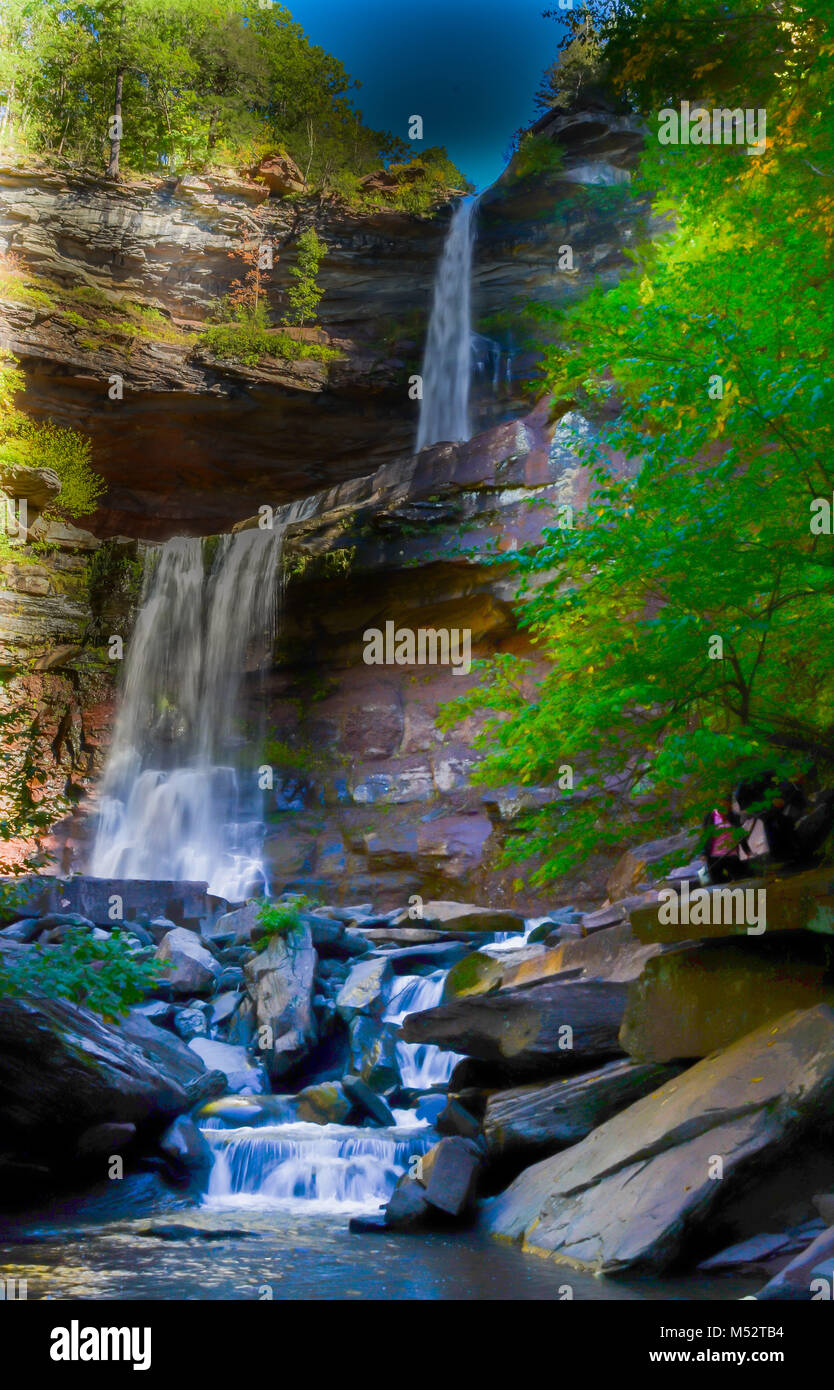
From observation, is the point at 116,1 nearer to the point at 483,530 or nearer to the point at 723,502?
the point at 483,530

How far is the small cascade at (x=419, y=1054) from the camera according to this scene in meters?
11.7

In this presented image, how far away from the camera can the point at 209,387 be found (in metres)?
31.1

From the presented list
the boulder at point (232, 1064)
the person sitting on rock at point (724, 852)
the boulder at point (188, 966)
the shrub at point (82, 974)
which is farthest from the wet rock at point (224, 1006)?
the person sitting on rock at point (724, 852)

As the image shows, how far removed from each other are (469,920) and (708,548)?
1112 cm

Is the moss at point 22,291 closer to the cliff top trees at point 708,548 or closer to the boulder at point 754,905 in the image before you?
the cliff top trees at point 708,548

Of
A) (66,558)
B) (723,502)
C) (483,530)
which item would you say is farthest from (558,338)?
(723,502)

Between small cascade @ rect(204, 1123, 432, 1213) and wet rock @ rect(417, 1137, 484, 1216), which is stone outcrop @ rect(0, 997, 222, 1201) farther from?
wet rock @ rect(417, 1137, 484, 1216)

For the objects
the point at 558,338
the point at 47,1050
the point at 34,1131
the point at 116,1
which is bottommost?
the point at 34,1131

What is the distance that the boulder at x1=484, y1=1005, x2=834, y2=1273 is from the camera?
6539 millimetres

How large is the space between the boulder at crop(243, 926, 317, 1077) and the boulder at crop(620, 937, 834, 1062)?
4.76 metres

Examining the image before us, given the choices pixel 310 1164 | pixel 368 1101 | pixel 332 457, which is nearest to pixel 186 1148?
pixel 310 1164

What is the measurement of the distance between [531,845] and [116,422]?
2799 cm

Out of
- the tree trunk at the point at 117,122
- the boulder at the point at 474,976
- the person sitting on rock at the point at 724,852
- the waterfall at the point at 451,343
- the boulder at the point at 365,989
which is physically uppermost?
the tree trunk at the point at 117,122

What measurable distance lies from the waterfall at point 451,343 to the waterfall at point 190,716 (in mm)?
6170
